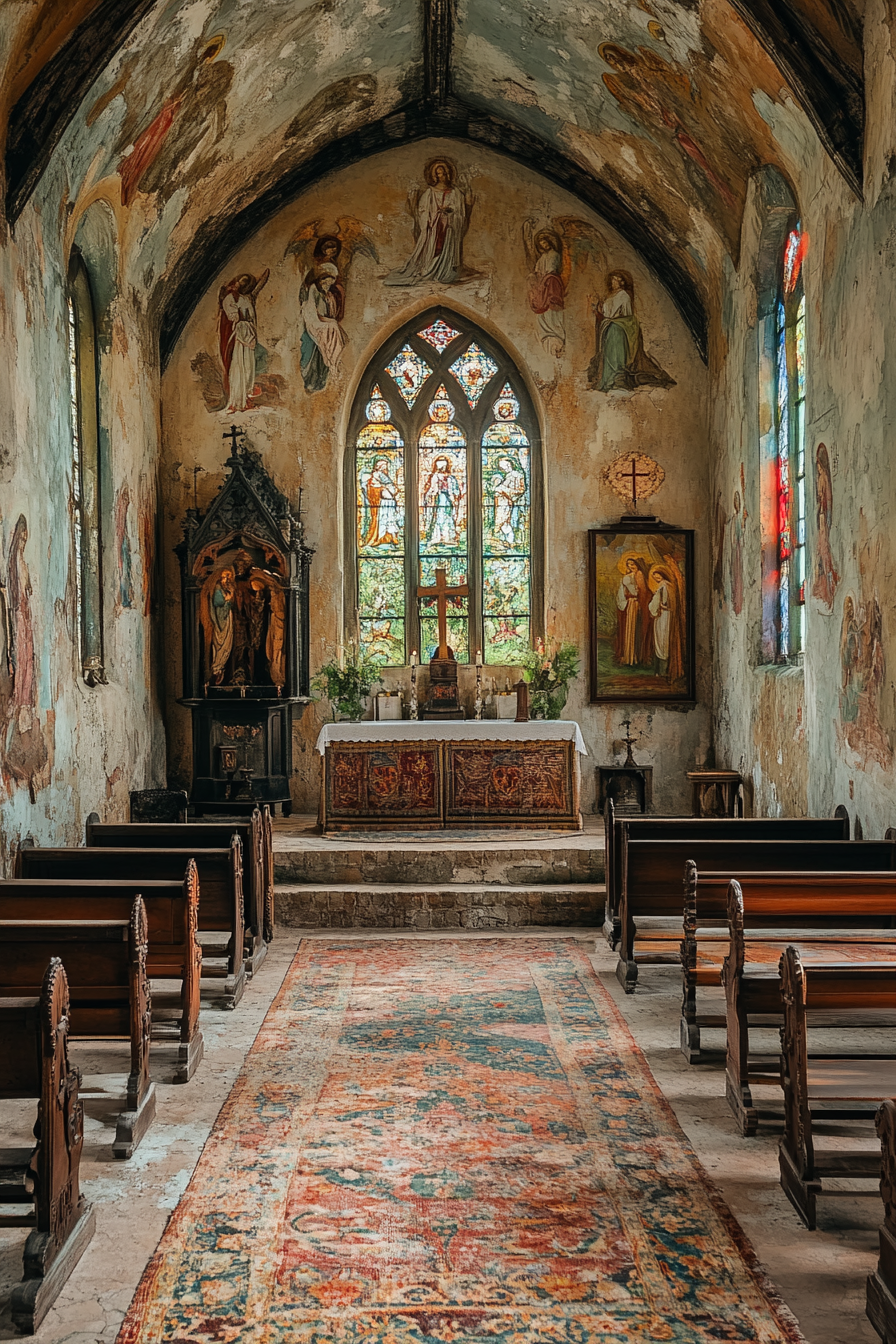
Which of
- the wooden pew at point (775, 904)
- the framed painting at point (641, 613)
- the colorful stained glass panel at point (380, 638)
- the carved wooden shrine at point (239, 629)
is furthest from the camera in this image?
the colorful stained glass panel at point (380, 638)

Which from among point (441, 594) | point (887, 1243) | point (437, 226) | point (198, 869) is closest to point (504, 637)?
point (441, 594)

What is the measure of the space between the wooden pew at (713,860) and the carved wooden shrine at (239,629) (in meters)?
6.68

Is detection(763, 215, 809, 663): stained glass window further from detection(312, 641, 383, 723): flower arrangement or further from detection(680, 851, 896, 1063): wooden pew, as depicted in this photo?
detection(680, 851, 896, 1063): wooden pew

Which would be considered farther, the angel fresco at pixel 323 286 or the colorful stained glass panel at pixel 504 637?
the colorful stained glass panel at pixel 504 637

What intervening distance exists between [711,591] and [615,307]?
3.50m

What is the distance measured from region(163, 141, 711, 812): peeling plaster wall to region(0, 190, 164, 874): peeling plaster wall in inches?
52.5

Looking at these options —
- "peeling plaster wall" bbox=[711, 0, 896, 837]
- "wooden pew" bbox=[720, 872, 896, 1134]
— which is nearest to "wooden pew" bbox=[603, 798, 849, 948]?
"peeling plaster wall" bbox=[711, 0, 896, 837]

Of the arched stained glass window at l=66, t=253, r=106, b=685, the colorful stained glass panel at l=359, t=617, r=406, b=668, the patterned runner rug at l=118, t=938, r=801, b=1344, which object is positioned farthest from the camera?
the colorful stained glass panel at l=359, t=617, r=406, b=668

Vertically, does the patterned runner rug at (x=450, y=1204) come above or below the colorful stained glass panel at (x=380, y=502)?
below

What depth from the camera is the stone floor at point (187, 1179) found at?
12.4ft

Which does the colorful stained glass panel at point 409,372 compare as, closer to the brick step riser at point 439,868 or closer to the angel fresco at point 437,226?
the angel fresco at point 437,226

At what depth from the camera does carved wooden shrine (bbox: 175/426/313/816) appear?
1362cm

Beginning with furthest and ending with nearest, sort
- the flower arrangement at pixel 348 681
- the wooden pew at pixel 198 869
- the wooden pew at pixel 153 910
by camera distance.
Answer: the flower arrangement at pixel 348 681 < the wooden pew at pixel 198 869 < the wooden pew at pixel 153 910

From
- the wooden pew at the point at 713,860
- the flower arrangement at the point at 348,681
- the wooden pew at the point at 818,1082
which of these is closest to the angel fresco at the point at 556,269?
the flower arrangement at the point at 348,681
